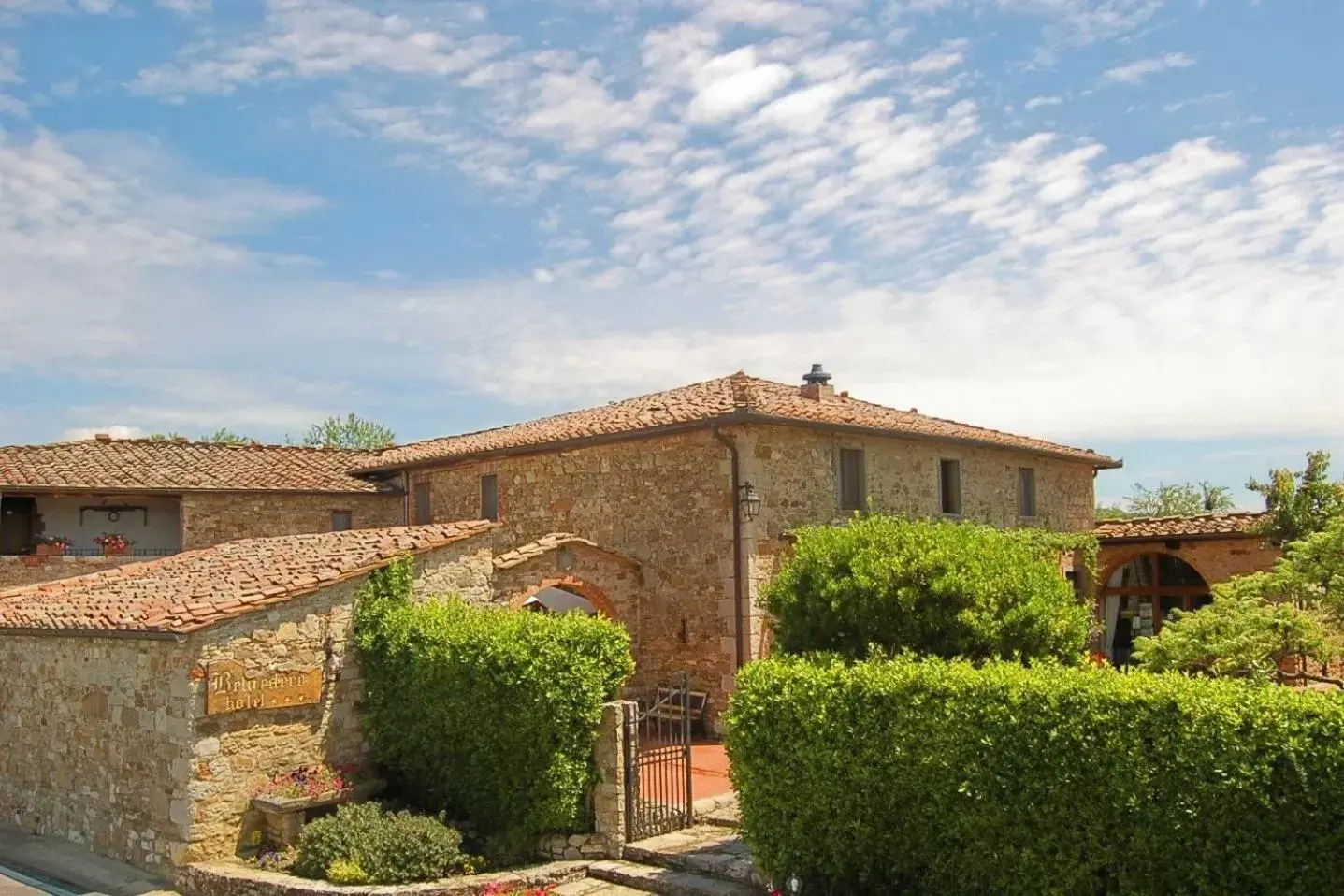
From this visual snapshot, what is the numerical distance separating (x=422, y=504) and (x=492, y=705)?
11926mm

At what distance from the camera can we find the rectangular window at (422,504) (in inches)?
906

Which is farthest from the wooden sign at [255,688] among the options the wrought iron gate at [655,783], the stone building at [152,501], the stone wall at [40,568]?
the stone building at [152,501]

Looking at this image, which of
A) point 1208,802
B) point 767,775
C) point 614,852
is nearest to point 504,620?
point 614,852

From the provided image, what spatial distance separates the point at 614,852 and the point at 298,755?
388 cm

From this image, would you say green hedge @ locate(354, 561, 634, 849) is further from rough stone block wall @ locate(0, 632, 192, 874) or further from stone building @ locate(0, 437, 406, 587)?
stone building @ locate(0, 437, 406, 587)

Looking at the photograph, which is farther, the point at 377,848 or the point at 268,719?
the point at 268,719

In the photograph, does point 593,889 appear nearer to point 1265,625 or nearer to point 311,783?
point 311,783

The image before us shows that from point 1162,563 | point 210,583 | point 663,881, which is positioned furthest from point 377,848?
point 1162,563

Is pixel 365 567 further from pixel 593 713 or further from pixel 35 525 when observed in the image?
pixel 35 525

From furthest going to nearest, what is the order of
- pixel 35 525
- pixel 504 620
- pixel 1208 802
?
1. pixel 35 525
2. pixel 504 620
3. pixel 1208 802

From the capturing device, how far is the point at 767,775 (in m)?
9.75

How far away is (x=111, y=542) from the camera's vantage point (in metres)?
22.3

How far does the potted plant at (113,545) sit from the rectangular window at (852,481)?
47.1ft

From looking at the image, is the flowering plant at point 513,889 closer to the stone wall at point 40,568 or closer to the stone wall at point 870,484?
the stone wall at point 870,484
